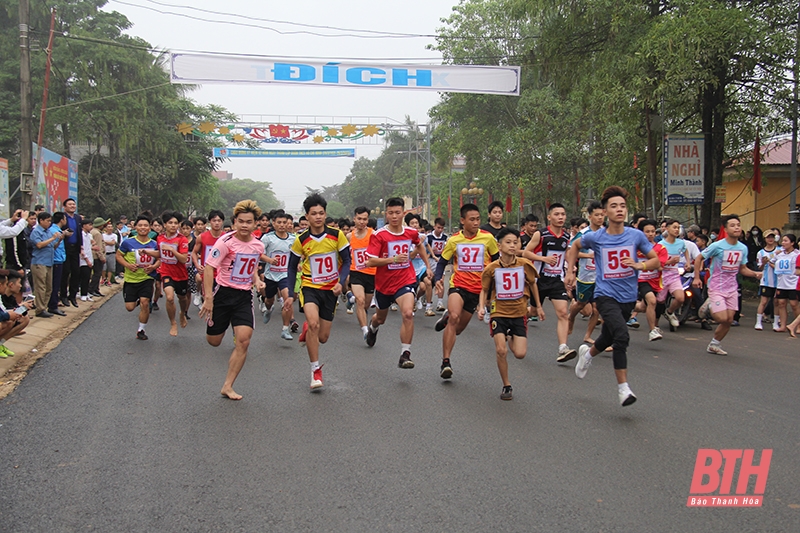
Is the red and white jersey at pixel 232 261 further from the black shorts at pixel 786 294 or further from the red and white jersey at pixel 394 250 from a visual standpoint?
the black shorts at pixel 786 294

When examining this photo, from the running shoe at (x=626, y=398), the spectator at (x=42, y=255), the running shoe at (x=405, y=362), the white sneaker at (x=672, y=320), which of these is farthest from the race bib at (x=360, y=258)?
the running shoe at (x=626, y=398)

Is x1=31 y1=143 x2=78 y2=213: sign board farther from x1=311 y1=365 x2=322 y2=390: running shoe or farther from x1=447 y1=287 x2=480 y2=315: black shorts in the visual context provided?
x1=447 y1=287 x2=480 y2=315: black shorts

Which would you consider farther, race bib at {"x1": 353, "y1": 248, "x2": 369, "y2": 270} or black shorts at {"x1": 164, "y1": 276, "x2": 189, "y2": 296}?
race bib at {"x1": 353, "y1": 248, "x2": 369, "y2": 270}

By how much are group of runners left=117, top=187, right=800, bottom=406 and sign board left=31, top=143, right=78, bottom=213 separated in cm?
1023

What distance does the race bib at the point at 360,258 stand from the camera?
11.0 meters

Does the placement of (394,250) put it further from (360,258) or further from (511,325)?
(360,258)

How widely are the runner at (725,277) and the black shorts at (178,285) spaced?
7.39 metres

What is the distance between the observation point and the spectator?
12.1m

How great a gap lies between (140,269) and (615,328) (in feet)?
23.5

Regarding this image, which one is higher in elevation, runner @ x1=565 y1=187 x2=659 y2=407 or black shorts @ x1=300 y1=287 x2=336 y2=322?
runner @ x1=565 y1=187 x2=659 y2=407

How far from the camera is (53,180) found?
856 inches

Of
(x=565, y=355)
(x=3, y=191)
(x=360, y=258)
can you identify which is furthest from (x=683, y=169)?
(x=3, y=191)

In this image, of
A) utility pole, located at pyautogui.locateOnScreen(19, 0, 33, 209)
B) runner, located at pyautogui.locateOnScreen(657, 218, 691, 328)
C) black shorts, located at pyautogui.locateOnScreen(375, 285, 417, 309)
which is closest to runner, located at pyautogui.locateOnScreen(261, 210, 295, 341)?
black shorts, located at pyautogui.locateOnScreen(375, 285, 417, 309)

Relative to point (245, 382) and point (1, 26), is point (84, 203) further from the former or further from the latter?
point (245, 382)
